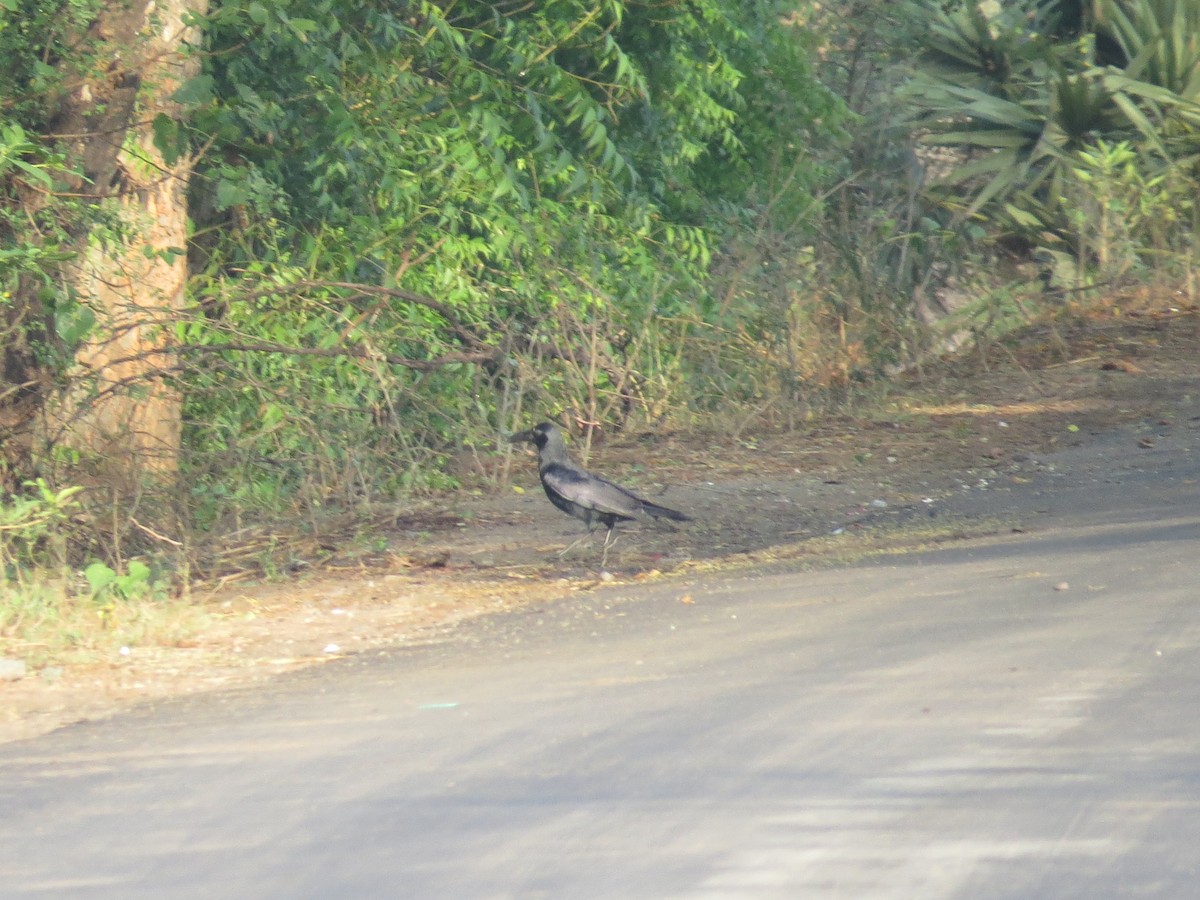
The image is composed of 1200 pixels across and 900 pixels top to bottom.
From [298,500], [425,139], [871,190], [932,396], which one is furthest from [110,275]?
[871,190]

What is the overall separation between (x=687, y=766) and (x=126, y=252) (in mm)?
7257

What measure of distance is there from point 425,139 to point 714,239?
380cm

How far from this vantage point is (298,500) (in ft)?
35.0

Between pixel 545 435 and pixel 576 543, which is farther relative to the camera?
pixel 545 435

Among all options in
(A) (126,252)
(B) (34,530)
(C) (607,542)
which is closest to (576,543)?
(C) (607,542)

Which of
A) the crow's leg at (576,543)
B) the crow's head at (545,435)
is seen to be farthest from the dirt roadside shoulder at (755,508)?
the crow's head at (545,435)

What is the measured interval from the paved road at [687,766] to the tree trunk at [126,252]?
3459mm

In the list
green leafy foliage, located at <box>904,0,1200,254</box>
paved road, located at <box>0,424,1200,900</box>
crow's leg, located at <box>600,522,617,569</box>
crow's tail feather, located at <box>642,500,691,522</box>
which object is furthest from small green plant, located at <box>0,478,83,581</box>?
green leafy foliage, located at <box>904,0,1200,254</box>

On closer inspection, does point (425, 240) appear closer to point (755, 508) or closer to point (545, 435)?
point (755, 508)

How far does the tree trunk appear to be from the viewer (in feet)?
32.6

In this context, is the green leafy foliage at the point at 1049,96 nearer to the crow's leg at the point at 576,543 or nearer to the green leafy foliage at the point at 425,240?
the green leafy foliage at the point at 425,240

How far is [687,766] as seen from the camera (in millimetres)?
4914

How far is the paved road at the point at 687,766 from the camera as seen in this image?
402 centimetres

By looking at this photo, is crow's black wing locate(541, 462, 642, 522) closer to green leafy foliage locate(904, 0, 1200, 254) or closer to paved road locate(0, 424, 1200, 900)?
paved road locate(0, 424, 1200, 900)
